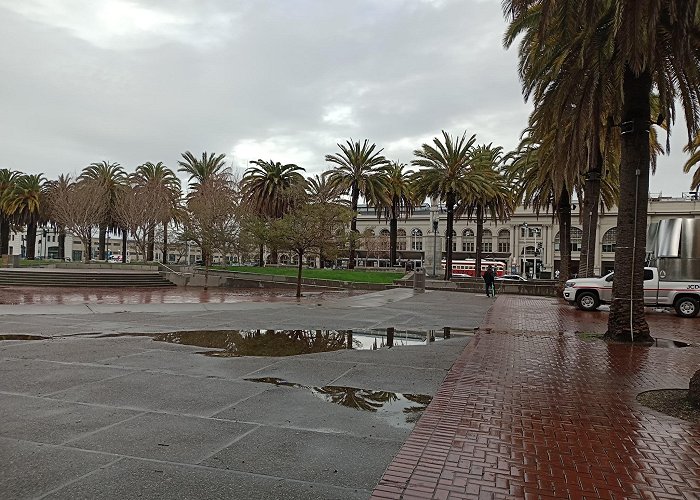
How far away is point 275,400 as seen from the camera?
6.76 meters

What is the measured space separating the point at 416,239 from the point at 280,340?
98010 millimetres

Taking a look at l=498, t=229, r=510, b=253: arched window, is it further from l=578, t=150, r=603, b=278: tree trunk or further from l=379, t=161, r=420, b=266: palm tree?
l=578, t=150, r=603, b=278: tree trunk

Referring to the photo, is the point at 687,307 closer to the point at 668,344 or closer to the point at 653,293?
the point at 653,293

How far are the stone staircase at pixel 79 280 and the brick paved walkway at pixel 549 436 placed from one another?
3096cm

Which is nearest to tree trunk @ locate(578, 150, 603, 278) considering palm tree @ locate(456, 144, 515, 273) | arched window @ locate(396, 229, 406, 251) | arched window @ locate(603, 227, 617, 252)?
palm tree @ locate(456, 144, 515, 273)

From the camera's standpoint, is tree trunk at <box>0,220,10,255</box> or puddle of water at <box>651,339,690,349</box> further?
tree trunk at <box>0,220,10,255</box>

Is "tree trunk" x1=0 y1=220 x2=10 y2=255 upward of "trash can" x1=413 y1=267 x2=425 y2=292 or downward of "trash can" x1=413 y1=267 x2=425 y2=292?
upward

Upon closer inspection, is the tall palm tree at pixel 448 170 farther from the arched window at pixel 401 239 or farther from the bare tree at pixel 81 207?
the arched window at pixel 401 239

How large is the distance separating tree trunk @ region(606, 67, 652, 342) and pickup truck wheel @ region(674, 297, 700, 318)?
9378 mm

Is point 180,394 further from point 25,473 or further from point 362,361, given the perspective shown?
point 362,361

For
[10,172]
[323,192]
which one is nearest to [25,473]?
[323,192]

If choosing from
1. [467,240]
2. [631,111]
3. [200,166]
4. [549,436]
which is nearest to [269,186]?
[200,166]

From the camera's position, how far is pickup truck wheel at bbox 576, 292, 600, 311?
2212 centimetres

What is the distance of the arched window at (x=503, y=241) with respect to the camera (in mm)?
97375
